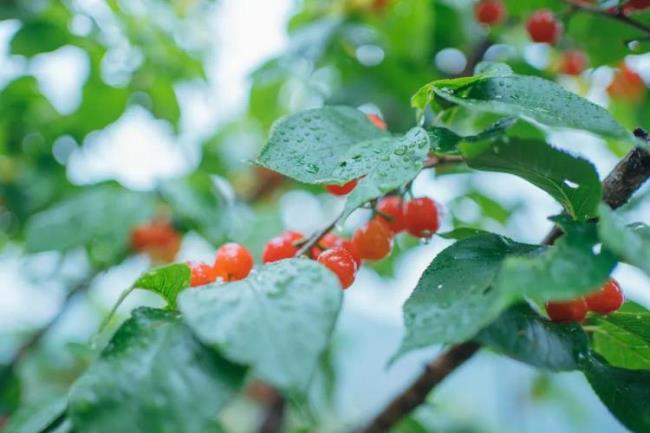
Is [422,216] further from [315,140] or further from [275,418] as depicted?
[275,418]

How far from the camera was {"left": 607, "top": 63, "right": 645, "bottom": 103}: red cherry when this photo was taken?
1.37 meters

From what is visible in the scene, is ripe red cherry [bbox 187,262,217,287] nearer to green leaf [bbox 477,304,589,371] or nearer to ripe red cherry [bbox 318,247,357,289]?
ripe red cherry [bbox 318,247,357,289]

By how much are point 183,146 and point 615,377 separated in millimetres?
1498

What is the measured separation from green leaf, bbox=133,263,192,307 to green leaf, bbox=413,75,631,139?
0.28 meters

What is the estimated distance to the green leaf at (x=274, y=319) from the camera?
0.40m

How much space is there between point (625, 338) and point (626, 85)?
3.09 ft

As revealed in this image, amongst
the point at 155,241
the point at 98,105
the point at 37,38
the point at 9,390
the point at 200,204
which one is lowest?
the point at 9,390

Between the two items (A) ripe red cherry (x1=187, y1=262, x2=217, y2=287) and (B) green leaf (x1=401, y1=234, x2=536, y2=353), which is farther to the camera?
(A) ripe red cherry (x1=187, y1=262, x2=217, y2=287)

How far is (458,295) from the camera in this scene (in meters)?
0.48

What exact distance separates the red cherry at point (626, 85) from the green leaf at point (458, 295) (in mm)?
988

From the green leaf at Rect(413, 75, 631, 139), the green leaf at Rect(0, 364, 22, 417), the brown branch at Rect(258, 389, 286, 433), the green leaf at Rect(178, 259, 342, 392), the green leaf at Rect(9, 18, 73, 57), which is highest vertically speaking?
the green leaf at Rect(413, 75, 631, 139)

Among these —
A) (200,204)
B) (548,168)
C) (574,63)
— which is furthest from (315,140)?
(574,63)

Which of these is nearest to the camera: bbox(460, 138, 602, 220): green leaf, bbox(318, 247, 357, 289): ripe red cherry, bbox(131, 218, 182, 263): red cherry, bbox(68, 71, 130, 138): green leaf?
bbox(460, 138, 602, 220): green leaf

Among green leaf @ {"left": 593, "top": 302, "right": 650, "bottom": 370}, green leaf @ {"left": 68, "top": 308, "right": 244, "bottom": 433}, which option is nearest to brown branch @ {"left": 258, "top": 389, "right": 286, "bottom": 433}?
green leaf @ {"left": 593, "top": 302, "right": 650, "bottom": 370}
